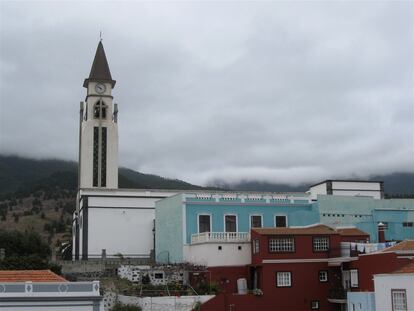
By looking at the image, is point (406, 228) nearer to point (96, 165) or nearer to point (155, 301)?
point (155, 301)

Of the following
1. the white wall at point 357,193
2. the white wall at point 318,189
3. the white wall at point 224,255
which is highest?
the white wall at point 318,189

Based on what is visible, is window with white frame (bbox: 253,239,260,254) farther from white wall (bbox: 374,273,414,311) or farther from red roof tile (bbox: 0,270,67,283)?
red roof tile (bbox: 0,270,67,283)

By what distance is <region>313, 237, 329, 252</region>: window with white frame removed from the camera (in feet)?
145

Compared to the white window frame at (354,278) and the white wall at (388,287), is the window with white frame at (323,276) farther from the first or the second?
the white wall at (388,287)

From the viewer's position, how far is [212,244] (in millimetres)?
45281

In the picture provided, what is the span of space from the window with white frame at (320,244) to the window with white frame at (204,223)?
8669 millimetres

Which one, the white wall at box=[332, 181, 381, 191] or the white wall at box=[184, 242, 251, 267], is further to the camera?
the white wall at box=[332, 181, 381, 191]

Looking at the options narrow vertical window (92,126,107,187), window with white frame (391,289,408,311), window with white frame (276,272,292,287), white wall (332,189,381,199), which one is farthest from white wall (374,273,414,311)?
narrow vertical window (92,126,107,187)

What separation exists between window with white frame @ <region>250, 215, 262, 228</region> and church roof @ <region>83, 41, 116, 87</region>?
91.7 ft

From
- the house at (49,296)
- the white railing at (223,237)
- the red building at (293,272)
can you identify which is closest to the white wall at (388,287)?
the red building at (293,272)

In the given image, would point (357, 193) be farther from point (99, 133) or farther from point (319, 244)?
point (99, 133)

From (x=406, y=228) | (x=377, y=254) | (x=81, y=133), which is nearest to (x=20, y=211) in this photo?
(x=81, y=133)

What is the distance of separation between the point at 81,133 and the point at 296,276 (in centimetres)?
3501

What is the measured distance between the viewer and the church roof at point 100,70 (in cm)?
7262
